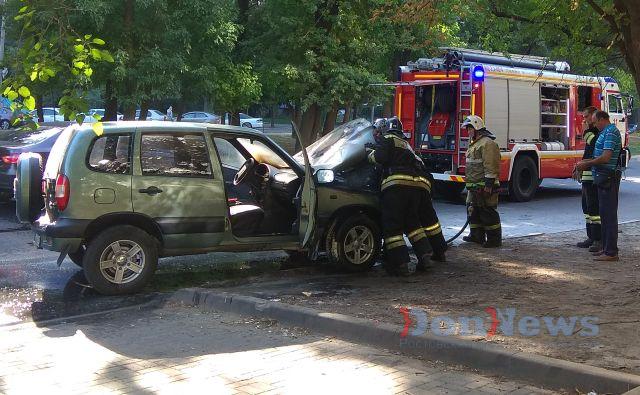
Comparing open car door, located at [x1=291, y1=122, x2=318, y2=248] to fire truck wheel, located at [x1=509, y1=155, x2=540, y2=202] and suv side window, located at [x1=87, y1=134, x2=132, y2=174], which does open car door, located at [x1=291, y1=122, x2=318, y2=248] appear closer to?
suv side window, located at [x1=87, y1=134, x2=132, y2=174]

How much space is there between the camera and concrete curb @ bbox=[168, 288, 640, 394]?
14.5ft

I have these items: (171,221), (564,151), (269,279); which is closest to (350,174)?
(269,279)

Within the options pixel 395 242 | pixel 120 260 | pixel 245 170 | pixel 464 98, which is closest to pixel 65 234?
pixel 120 260

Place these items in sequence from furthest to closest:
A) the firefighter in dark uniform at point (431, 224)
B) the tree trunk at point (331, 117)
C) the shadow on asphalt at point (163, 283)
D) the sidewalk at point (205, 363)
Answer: the tree trunk at point (331, 117), the firefighter in dark uniform at point (431, 224), the shadow on asphalt at point (163, 283), the sidewalk at point (205, 363)

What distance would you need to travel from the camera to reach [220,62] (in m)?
19.2

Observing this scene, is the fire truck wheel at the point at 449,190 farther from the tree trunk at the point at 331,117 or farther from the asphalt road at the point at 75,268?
the tree trunk at the point at 331,117

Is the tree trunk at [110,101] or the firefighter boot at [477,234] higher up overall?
the tree trunk at [110,101]

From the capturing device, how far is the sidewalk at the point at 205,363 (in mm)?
4551

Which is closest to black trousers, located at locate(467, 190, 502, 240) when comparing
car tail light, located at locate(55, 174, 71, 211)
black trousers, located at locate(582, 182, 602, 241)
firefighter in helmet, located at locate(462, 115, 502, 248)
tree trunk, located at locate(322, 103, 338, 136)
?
firefighter in helmet, located at locate(462, 115, 502, 248)

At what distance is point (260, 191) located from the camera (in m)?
8.19

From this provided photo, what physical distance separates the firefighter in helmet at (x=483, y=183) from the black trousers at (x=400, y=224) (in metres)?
2.05

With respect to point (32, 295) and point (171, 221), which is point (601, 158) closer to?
point (171, 221)

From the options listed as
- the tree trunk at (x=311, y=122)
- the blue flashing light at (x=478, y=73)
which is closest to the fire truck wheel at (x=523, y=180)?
the blue flashing light at (x=478, y=73)

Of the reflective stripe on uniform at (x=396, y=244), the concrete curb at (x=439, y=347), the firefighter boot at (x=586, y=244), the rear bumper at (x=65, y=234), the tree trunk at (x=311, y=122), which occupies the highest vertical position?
the tree trunk at (x=311, y=122)
